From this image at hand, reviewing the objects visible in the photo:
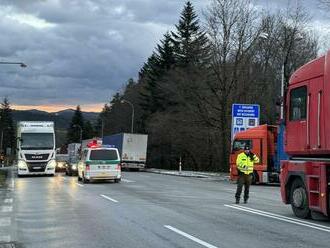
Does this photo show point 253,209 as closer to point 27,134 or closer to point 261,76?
point 27,134

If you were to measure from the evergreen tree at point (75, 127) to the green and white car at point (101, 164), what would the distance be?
473ft

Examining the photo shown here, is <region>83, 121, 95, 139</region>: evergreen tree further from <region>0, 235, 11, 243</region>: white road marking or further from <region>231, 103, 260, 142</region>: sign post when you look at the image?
<region>0, 235, 11, 243</region>: white road marking

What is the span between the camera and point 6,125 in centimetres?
17362

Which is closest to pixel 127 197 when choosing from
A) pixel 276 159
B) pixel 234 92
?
pixel 276 159

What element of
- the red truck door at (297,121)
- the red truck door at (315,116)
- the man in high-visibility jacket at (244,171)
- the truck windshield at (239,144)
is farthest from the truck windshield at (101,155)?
the red truck door at (315,116)

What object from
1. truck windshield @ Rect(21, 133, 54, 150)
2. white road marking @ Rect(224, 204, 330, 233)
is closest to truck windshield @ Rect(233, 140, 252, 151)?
truck windshield @ Rect(21, 133, 54, 150)

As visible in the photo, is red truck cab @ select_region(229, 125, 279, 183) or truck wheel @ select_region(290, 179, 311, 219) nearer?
truck wheel @ select_region(290, 179, 311, 219)

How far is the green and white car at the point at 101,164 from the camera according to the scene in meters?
29.7

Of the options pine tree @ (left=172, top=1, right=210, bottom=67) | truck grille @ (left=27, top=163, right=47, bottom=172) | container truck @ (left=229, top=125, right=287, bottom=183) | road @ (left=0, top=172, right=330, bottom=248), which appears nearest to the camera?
road @ (left=0, top=172, right=330, bottom=248)

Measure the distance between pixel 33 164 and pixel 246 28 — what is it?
2203 cm

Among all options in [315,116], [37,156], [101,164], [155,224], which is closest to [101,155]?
[101,164]

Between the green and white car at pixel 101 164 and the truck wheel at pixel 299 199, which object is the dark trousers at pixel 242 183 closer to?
the truck wheel at pixel 299 199

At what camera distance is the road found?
34.2ft

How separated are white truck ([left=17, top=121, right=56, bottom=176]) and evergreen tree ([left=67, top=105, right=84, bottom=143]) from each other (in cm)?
13440
